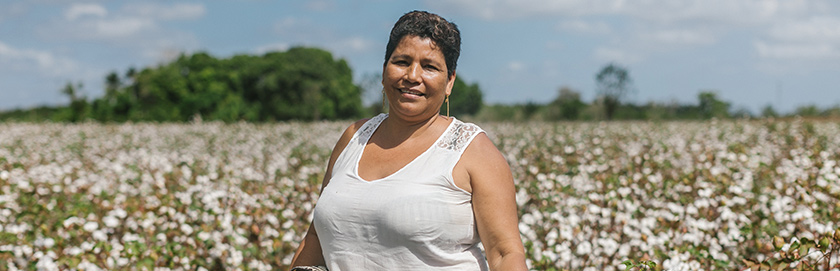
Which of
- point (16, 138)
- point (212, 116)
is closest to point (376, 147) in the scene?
point (16, 138)

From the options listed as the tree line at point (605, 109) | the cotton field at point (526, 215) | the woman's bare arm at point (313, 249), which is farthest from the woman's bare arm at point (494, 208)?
the tree line at point (605, 109)

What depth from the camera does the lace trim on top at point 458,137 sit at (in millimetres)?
2150

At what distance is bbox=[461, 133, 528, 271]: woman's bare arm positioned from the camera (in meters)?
2.06

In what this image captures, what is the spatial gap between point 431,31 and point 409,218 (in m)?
0.58

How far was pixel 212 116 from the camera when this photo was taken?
44.0 metres

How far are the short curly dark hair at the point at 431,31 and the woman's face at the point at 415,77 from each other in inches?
0.6

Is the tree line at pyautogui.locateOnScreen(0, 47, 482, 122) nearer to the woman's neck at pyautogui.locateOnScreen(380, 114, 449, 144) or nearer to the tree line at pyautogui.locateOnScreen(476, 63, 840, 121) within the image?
the tree line at pyautogui.locateOnScreen(476, 63, 840, 121)

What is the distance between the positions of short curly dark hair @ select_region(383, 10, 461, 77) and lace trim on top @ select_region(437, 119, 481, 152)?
190mm

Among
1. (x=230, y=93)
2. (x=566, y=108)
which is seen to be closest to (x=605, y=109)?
(x=566, y=108)

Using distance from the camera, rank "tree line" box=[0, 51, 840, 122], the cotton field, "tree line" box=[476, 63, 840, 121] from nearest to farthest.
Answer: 1. the cotton field
2. "tree line" box=[476, 63, 840, 121]
3. "tree line" box=[0, 51, 840, 122]

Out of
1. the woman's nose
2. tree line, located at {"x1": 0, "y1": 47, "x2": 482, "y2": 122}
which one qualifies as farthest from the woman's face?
Result: tree line, located at {"x1": 0, "y1": 47, "x2": 482, "y2": 122}

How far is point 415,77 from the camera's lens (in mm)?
2107

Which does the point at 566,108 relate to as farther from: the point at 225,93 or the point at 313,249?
the point at 313,249

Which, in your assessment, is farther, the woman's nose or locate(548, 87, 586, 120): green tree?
locate(548, 87, 586, 120): green tree
